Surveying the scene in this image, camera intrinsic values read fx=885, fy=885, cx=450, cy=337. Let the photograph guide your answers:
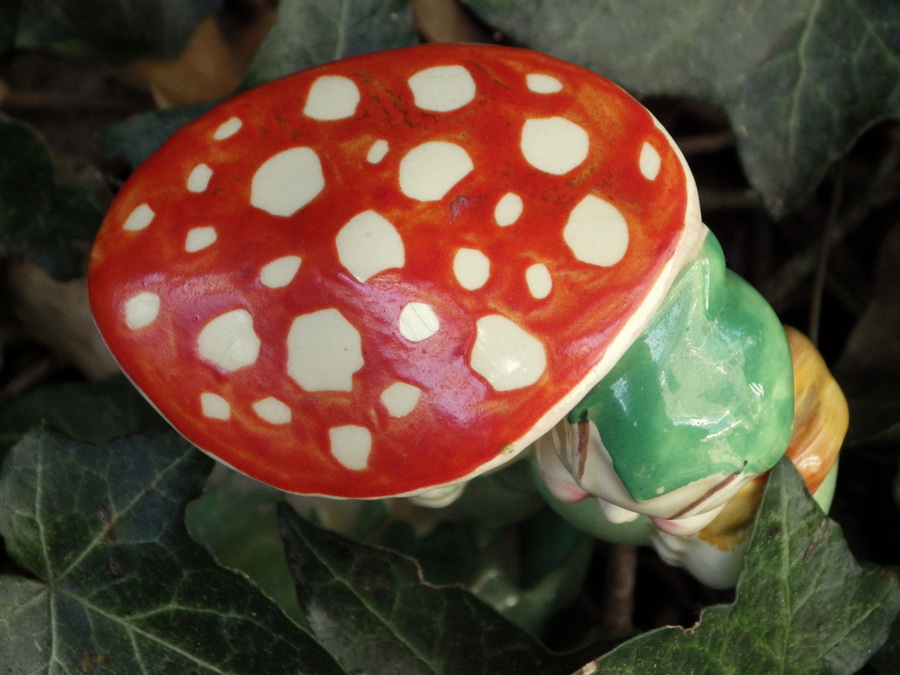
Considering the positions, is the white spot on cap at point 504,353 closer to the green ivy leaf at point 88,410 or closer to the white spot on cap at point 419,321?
the white spot on cap at point 419,321

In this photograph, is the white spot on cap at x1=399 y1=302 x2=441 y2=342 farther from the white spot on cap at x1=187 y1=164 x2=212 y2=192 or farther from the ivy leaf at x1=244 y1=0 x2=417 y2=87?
the ivy leaf at x1=244 y1=0 x2=417 y2=87

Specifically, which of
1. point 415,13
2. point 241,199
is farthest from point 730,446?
point 415,13

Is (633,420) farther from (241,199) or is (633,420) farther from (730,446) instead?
(241,199)

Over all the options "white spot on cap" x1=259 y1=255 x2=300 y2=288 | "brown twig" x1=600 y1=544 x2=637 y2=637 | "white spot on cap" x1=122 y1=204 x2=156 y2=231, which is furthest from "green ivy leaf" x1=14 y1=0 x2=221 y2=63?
"brown twig" x1=600 y1=544 x2=637 y2=637

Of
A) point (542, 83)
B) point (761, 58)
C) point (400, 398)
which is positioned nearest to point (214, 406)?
point (400, 398)

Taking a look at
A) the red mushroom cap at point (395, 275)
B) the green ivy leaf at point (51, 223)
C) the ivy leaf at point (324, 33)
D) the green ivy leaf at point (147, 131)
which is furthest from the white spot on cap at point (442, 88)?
the green ivy leaf at point (51, 223)

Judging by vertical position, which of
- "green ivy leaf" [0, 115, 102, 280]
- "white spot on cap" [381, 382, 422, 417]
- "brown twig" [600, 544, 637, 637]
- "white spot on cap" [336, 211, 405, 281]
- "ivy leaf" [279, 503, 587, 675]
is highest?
"white spot on cap" [336, 211, 405, 281]
